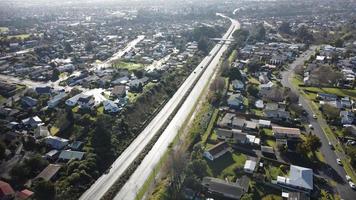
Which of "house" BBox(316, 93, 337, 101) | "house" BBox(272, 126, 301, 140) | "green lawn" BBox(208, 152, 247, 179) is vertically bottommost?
"green lawn" BBox(208, 152, 247, 179)

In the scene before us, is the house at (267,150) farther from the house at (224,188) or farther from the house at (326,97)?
the house at (326,97)

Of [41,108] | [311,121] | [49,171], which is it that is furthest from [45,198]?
[311,121]

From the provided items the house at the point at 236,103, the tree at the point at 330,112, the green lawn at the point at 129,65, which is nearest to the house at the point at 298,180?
the tree at the point at 330,112

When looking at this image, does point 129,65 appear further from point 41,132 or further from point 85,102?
point 41,132

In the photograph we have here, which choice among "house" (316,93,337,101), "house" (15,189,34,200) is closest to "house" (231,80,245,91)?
"house" (316,93,337,101)

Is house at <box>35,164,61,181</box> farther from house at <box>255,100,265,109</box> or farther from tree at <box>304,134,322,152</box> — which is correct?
house at <box>255,100,265,109</box>

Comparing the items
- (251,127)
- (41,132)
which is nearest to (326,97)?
(251,127)

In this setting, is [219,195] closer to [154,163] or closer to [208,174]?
[208,174]
